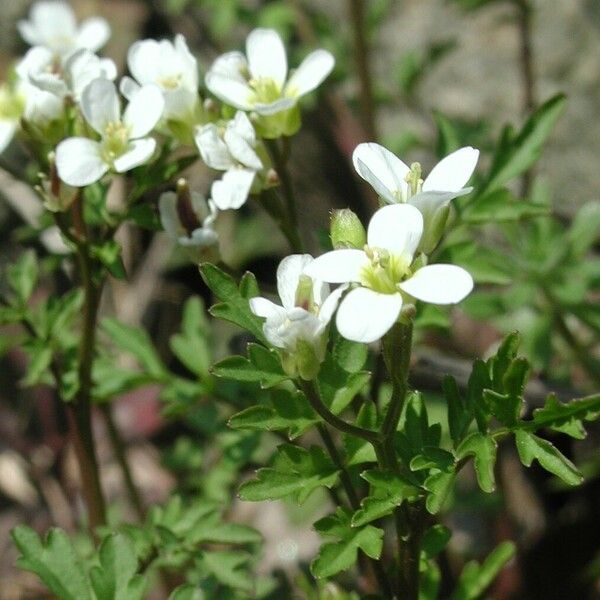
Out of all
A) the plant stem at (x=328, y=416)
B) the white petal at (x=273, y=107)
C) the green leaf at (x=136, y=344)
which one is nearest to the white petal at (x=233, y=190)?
the white petal at (x=273, y=107)

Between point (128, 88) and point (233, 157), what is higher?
point (128, 88)

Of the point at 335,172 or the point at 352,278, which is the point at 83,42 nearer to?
the point at 352,278

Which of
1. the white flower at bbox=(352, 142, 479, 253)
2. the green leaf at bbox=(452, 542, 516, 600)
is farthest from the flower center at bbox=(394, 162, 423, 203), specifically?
the green leaf at bbox=(452, 542, 516, 600)

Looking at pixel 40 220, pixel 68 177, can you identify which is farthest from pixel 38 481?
pixel 68 177

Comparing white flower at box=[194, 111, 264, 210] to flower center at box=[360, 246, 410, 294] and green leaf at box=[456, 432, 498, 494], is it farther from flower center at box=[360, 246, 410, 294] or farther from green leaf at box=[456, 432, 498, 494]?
green leaf at box=[456, 432, 498, 494]

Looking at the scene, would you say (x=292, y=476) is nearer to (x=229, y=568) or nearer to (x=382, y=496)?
(x=382, y=496)

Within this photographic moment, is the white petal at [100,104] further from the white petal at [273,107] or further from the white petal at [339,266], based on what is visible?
the white petal at [339,266]

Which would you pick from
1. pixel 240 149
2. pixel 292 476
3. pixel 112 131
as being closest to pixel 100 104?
pixel 112 131
